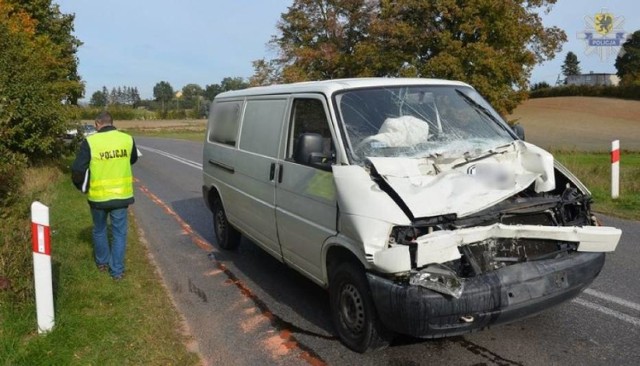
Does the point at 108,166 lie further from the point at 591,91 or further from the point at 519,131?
the point at 591,91

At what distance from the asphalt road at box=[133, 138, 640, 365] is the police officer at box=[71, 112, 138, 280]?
29.8 inches

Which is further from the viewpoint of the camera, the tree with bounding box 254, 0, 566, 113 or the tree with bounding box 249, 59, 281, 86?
the tree with bounding box 249, 59, 281, 86

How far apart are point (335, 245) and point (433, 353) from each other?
1069mm

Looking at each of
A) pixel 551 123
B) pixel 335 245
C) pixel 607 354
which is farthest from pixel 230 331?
pixel 551 123

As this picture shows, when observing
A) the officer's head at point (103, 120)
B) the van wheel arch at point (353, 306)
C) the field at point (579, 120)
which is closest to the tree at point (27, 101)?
the officer's head at point (103, 120)

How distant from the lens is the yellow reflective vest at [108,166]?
5.94 metres

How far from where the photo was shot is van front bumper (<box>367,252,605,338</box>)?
3.58 metres

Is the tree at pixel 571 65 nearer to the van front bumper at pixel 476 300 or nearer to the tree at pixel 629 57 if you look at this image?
the tree at pixel 629 57

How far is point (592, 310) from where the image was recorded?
194 inches

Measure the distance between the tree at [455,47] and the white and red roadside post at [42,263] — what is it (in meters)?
31.0

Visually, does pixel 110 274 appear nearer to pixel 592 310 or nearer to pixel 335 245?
pixel 335 245

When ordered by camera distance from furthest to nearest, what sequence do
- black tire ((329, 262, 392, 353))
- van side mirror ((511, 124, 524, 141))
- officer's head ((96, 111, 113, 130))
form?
officer's head ((96, 111, 113, 130))
van side mirror ((511, 124, 524, 141))
black tire ((329, 262, 392, 353))

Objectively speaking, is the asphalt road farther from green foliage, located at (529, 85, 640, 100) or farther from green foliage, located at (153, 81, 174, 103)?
green foliage, located at (153, 81, 174, 103)

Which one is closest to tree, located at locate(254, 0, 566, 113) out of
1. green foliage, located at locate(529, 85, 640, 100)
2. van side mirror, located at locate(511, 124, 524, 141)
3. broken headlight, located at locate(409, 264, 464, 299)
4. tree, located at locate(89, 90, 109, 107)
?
van side mirror, located at locate(511, 124, 524, 141)
